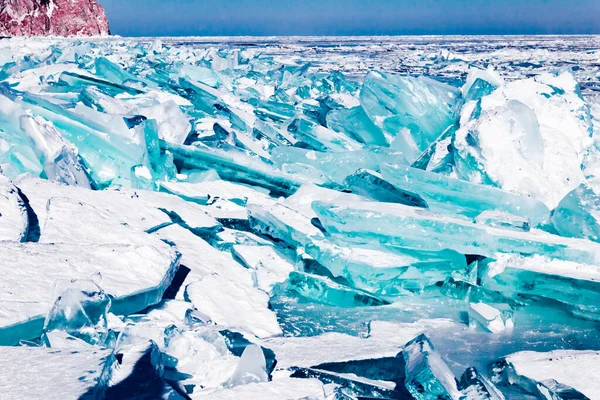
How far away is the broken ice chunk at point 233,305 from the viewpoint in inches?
53.1

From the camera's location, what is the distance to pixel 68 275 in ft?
3.92

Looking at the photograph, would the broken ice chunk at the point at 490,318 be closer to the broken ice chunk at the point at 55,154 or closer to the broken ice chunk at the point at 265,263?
the broken ice chunk at the point at 265,263

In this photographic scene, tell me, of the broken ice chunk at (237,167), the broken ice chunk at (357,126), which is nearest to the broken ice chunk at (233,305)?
the broken ice chunk at (237,167)

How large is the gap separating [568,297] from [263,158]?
163 cm

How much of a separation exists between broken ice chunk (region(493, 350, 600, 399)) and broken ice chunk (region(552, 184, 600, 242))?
0.65 metres

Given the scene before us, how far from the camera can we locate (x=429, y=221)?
1.63 m

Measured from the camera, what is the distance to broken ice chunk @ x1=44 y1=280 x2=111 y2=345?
3.40 ft

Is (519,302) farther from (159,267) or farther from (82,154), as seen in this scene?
(82,154)

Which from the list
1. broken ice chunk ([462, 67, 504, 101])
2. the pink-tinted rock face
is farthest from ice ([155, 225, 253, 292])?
the pink-tinted rock face

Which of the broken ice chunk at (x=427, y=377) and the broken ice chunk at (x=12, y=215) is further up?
the broken ice chunk at (x=12, y=215)

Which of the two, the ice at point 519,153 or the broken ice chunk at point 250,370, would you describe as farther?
the ice at point 519,153

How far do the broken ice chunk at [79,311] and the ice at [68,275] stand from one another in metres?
0.03

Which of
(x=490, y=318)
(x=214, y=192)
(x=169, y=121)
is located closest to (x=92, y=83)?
(x=169, y=121)

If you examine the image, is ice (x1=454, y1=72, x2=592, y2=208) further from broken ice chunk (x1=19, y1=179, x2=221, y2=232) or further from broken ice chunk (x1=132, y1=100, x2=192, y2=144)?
broken ice chunk (x1=132, y1=100, x2=192, y2=144)
